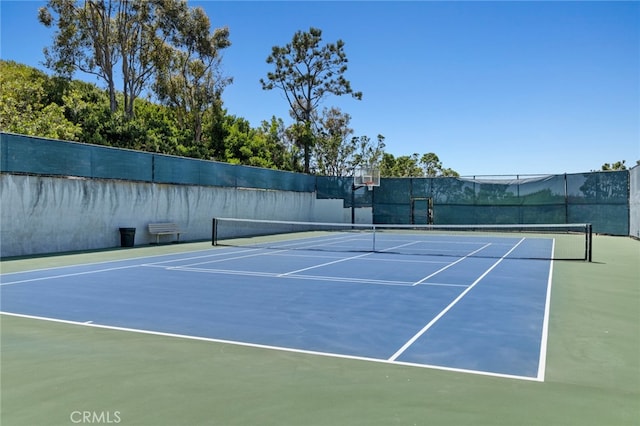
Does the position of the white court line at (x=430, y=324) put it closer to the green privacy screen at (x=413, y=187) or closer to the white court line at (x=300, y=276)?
the white court line at (x=300, y=276)

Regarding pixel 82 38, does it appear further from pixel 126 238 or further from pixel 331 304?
pixel 331 304

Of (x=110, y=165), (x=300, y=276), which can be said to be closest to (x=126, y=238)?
(x=110, y=165)

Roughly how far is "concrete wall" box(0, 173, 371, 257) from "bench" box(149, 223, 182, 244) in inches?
9.7

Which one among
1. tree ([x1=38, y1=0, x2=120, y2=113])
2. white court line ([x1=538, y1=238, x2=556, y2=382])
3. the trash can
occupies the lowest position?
white court line ([x1=538, y1=238, x2=556, y2=382])

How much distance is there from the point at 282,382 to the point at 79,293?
611 centimetres

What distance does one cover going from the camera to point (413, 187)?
1303 inches

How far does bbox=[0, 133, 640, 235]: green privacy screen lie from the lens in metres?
17.3

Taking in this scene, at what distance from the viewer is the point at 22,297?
8.76 m

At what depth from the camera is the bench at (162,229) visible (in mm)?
20188

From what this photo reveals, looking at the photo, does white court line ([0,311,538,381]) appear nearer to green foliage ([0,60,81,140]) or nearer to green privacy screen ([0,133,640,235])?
green privacy screen ([0,133,640,235])

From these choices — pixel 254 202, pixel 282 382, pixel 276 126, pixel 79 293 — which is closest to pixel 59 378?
pixel 282 382

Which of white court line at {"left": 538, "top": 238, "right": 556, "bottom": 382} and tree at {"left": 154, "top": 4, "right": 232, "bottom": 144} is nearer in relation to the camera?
white court line at {"left": 538, "top": 238, "right": 556, "bottom": 382}

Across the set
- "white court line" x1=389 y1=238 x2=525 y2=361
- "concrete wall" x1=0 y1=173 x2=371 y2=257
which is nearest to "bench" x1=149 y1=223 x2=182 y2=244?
"concrete wall" x1=0 y1=173 x2=371 y2=257

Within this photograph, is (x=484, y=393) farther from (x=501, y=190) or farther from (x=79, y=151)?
(x=501, y=190)
